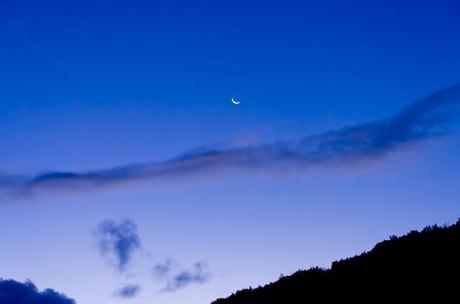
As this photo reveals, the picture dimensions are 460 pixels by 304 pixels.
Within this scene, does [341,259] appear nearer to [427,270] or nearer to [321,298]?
[321,298]

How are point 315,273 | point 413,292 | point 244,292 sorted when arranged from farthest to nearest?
point 244,292
point 315,273
point 413,292

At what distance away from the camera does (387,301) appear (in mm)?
13789

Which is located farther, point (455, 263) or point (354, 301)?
point (354, 301)

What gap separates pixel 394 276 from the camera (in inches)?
591

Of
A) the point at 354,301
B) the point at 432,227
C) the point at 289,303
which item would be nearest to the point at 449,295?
the point at 354,301

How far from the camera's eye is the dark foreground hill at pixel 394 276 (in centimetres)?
1322

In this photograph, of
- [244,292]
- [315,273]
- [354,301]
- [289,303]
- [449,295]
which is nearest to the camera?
[449,295]

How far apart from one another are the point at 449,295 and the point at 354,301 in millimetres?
3438

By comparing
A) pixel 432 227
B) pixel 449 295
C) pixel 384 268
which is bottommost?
pixel 449 295

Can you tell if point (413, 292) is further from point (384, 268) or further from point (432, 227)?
point (432, 227)

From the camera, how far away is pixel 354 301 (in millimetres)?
15234

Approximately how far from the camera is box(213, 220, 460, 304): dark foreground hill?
13.2 meters

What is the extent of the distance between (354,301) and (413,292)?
7.44ft

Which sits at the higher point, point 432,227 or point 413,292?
point 432,227
